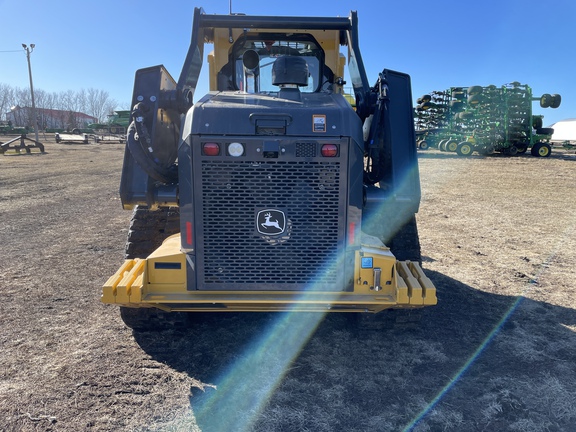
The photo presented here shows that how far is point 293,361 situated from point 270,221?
109cm

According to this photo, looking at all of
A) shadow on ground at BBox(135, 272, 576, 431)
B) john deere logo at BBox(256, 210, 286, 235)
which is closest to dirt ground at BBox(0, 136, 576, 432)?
shadow on ground at BBox(135, 272, 576, 431)

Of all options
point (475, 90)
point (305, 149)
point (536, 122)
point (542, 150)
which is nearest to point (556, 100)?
point (536, 122)

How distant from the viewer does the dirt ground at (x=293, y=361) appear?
2746 mm

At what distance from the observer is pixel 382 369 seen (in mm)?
3303

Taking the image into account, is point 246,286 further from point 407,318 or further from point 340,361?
point 407,318

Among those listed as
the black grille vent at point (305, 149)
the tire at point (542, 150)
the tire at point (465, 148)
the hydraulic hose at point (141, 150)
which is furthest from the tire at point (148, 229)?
the tire at point (542, 150)

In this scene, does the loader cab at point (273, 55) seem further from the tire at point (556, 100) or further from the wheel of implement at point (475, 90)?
the tire at point (556, 100)

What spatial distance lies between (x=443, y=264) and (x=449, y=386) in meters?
2.93

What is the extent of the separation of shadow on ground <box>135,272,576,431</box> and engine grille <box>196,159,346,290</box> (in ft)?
2.07

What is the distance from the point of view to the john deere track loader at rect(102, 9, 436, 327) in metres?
3.03

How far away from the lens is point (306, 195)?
311 centimetres

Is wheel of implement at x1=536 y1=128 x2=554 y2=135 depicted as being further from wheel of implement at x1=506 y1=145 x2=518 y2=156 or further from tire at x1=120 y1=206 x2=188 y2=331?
tire at x1=120 y1=206 x2=188 y2=331

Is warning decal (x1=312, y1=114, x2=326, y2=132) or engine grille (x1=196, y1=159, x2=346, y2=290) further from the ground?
warning decal (x1=312, y1=114, x2=326, y2=132)

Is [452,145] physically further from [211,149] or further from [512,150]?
[211,149]
